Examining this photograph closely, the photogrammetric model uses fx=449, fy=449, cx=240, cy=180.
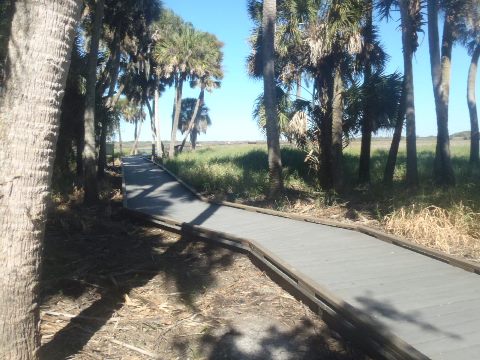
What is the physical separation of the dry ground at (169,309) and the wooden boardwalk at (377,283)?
31 centimetres

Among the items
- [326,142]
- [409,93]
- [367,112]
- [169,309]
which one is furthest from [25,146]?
[367,112]

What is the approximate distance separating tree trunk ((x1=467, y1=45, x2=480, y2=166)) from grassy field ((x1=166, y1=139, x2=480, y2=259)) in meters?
3.18

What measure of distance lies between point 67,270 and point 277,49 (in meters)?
11.2

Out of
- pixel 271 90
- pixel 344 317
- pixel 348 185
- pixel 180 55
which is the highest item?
pixel 180 55

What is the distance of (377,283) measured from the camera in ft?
16.4

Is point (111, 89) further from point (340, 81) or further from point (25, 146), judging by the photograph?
point (25, 146)

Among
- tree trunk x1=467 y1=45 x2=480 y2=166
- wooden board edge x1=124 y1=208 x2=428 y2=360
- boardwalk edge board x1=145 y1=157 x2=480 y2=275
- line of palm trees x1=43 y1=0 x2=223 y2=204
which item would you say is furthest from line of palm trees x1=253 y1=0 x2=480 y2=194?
tree trunk x1=467 y1=45 x2=480 y2=166

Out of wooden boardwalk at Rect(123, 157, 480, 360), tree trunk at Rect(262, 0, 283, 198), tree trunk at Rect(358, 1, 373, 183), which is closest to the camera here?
wooden boardwalk at Rect(123, 157, 480, 360)

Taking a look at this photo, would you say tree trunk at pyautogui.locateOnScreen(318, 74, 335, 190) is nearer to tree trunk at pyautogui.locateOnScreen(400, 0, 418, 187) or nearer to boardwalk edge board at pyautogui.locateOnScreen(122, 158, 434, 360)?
tree trunk at pyautogui.locateOnScreen(400, 0, 418, 187)

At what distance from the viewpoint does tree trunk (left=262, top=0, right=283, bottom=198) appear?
40.7 ft

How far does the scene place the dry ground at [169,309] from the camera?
409 centimetres

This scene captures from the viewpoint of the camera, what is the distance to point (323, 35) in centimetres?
1369

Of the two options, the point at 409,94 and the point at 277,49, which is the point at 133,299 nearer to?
the point at 409,94

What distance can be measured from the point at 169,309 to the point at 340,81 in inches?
420
